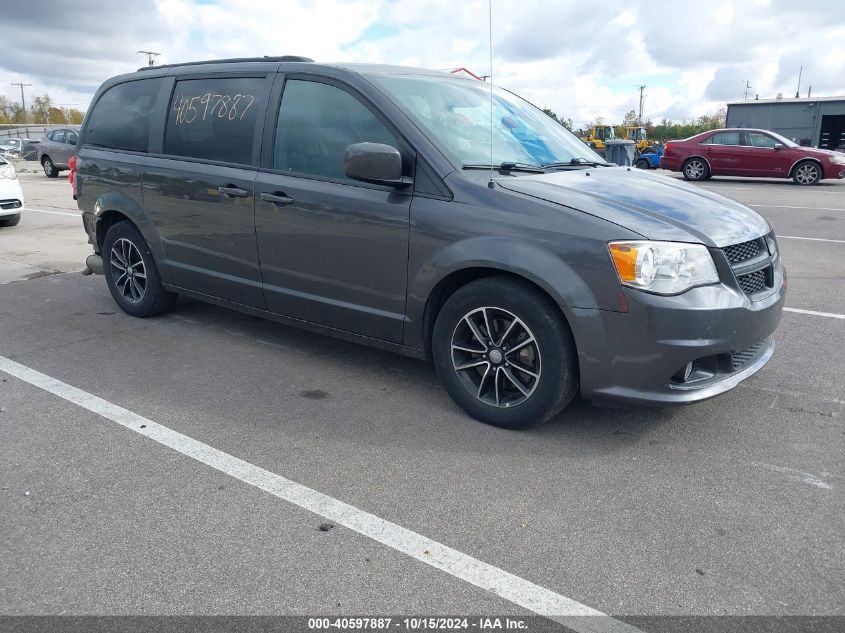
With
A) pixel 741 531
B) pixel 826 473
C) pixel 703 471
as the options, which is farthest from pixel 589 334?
pixel 826 473

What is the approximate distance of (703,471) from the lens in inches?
130

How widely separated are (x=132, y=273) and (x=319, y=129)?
233cm

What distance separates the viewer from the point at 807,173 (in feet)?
60.7

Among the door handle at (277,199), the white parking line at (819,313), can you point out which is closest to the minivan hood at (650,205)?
the door handle at (277,199)

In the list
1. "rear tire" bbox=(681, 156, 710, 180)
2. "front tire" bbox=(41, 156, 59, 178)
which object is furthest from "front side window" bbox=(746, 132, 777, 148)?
"front tire" bbox=(41, 156, 59, 178)

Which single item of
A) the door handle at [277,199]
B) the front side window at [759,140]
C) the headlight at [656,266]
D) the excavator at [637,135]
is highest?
the excavator at [637,135]

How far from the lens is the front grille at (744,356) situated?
3500mm

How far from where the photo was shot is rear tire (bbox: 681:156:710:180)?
20188mm

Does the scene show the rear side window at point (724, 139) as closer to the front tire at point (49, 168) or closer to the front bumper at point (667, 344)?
the front bumper at point (667, 344)

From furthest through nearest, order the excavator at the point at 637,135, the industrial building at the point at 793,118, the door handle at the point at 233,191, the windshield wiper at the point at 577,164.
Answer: the excavator at the point at 637,135 < the industrial building at the point at 793,118 < the door handle at the point at 233,191 < the windshield wiper at the point at 577,164

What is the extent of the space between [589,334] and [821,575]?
1312 millimetres

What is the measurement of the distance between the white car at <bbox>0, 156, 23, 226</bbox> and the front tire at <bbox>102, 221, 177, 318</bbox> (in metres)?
6.48

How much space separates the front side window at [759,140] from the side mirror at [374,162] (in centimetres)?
1813

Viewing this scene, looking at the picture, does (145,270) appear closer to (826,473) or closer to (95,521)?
(95,521)
